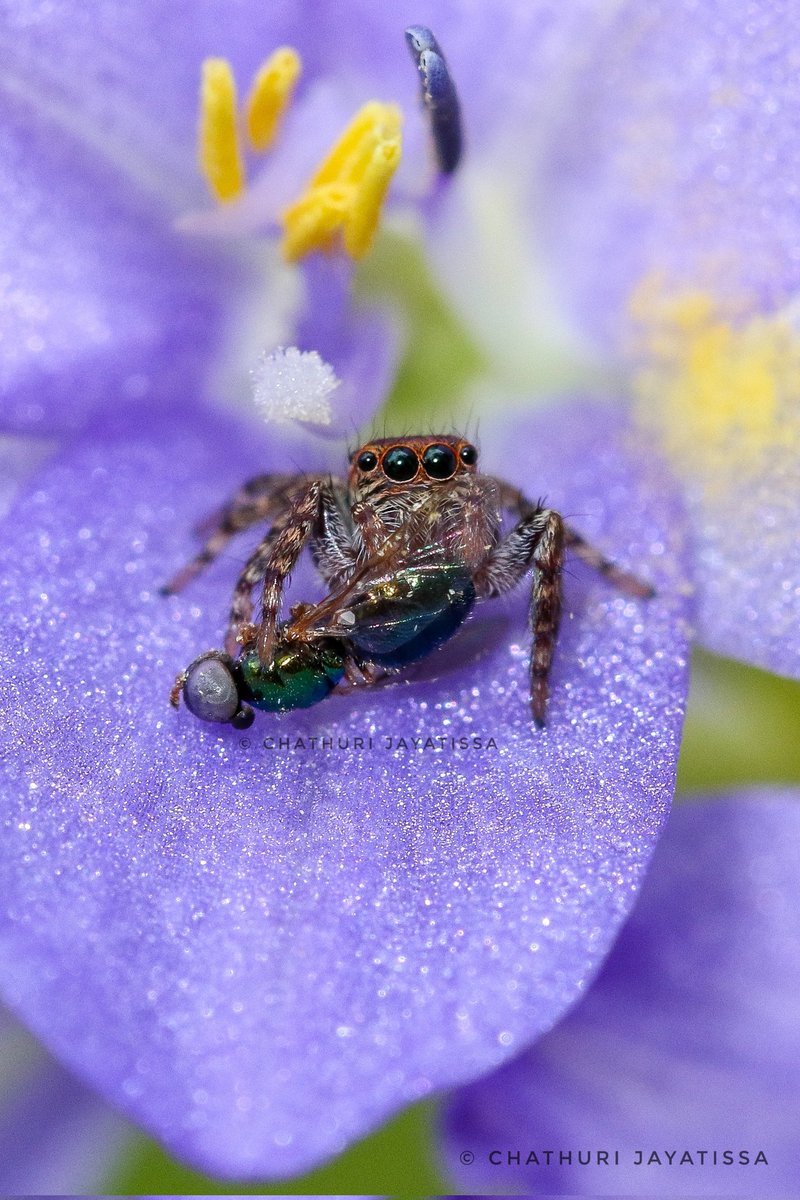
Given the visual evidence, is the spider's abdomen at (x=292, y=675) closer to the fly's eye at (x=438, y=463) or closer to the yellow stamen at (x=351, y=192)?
the fly's eye at (x=438, y=463)

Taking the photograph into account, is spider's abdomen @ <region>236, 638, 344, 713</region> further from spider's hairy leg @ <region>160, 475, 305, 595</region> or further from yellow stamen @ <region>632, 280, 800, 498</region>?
yellow stamen @ <region>632, 280, 800, 498</region>

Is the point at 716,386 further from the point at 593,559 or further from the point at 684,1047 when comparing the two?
the point at 684,1047

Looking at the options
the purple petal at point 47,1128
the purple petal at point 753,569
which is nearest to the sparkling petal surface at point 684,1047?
the purple petal at point 753,569

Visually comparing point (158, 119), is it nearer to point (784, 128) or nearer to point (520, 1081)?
point (784, 128)

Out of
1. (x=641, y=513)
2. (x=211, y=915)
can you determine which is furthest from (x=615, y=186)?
(x=211, y=915)

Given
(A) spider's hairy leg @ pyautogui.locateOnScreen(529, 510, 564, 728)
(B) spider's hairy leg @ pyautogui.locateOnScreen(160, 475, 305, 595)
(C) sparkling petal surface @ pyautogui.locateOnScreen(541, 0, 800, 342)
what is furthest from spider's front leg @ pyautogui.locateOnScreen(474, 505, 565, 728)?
(C) sparkling petal surface @ pyautogui.locateOnScreen(541, 0, 800, 342)

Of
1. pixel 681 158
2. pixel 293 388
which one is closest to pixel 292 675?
pixel 293 388

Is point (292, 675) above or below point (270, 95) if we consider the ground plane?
below
